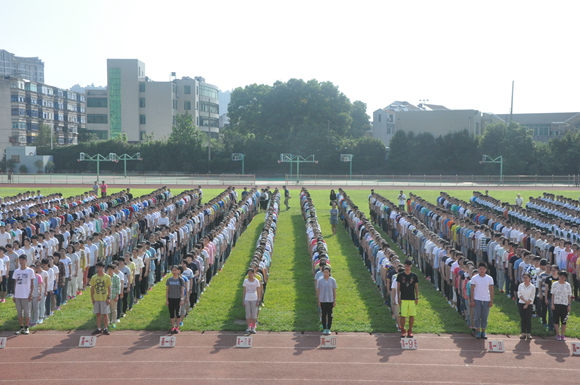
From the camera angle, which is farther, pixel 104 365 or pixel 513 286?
pixel 513 286

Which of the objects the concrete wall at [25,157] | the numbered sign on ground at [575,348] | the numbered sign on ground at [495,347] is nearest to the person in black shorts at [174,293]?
the numbered sign on ground at [495,347]

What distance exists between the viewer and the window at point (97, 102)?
308ft

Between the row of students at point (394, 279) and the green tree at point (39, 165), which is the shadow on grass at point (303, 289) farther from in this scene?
the green tree at point (39, 165)

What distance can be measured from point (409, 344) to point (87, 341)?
6164 millimetres

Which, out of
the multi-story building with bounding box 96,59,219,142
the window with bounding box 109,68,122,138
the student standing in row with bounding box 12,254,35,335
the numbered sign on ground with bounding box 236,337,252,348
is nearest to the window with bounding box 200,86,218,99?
the multi-story building with bounding box 96,59,219,142

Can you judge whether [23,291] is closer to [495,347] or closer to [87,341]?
[87,341]

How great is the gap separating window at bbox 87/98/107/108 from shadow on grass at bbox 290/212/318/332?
80989 millimetres

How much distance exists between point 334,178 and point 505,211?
44269 millimetres

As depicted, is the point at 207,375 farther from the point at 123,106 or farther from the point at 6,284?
the point at 123,106

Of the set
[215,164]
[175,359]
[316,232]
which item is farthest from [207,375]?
[215,164]

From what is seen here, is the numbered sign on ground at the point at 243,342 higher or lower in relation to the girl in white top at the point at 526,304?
lower

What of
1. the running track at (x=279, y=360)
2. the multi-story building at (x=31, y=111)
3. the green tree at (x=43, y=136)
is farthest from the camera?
the green tree at (x=43, y=136)

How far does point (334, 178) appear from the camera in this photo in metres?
67.4

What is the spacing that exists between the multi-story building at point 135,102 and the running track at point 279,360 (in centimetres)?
8144
